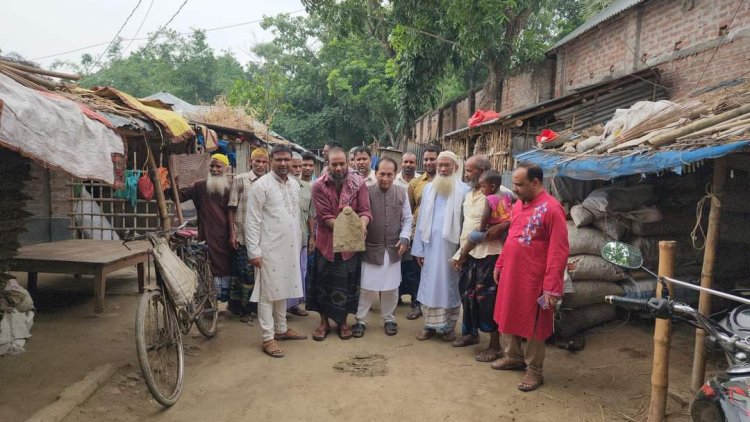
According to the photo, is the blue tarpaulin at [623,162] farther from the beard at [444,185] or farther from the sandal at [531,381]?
the sandal at [531,381]

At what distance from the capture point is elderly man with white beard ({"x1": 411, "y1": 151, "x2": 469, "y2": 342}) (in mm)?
4520

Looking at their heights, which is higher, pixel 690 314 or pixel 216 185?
pixel 216 185

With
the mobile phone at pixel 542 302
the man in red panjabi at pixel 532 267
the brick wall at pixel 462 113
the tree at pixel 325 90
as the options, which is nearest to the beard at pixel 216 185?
the man in red panjabi at pixel 532 267

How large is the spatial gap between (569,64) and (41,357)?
40.3ft

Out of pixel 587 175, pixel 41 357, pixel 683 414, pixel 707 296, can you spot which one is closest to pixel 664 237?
pixel 587 175

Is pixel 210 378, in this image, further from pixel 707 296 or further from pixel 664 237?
pixel 664 237

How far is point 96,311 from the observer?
16.6ft

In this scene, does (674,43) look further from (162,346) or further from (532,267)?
(162,346)

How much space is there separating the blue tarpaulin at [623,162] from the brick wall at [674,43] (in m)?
4.16

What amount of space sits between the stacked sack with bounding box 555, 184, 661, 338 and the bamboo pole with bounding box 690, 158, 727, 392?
1325 mm

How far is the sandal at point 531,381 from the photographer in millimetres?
3584

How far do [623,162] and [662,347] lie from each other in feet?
6.39

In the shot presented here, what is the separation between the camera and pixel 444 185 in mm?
4562

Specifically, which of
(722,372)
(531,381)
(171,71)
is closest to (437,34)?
(531,381)
